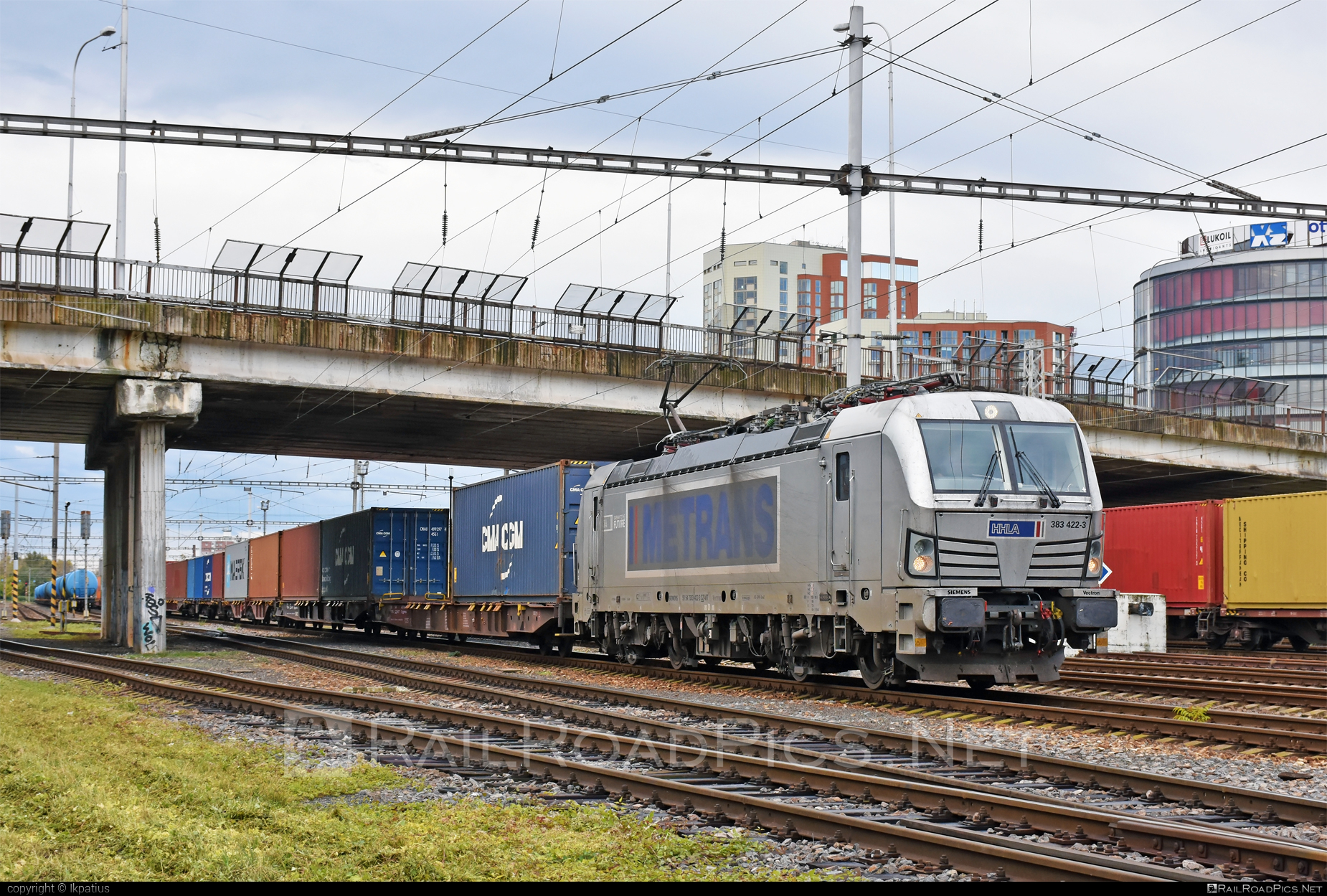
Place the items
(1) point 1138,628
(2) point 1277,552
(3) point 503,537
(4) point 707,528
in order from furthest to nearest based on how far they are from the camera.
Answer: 1. (3) point 503,537
2. (1) point 1138,628
3. (2) point 1277,552
4. (4) point 707,528

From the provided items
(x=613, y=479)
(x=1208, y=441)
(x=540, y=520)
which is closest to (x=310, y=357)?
(x=540, y=520)

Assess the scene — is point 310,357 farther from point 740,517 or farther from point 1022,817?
point 1022,817

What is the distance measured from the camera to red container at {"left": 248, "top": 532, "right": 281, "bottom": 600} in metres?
49.4

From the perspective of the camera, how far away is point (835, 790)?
31.9ft

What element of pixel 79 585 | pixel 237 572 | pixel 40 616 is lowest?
pixel 40 616

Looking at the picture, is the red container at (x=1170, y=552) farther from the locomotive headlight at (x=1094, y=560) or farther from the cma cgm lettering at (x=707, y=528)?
the locomotive headlight at (x=1094, y=560)

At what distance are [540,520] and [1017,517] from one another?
13.6 metres

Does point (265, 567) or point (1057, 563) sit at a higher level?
point (1057, 563)

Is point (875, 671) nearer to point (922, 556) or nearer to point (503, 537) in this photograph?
point (922, 556)

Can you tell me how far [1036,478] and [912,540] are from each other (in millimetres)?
1858

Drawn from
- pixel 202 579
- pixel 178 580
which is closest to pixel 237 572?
pixel 202 579

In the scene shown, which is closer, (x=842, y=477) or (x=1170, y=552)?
(x=842, y=477)

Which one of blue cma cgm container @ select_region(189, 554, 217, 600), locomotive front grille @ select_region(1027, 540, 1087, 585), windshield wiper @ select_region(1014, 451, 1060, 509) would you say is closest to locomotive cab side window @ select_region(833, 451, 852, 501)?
windshield wiper @ select_region(1014, 451, 1060, 509)

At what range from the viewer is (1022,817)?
8430mm
